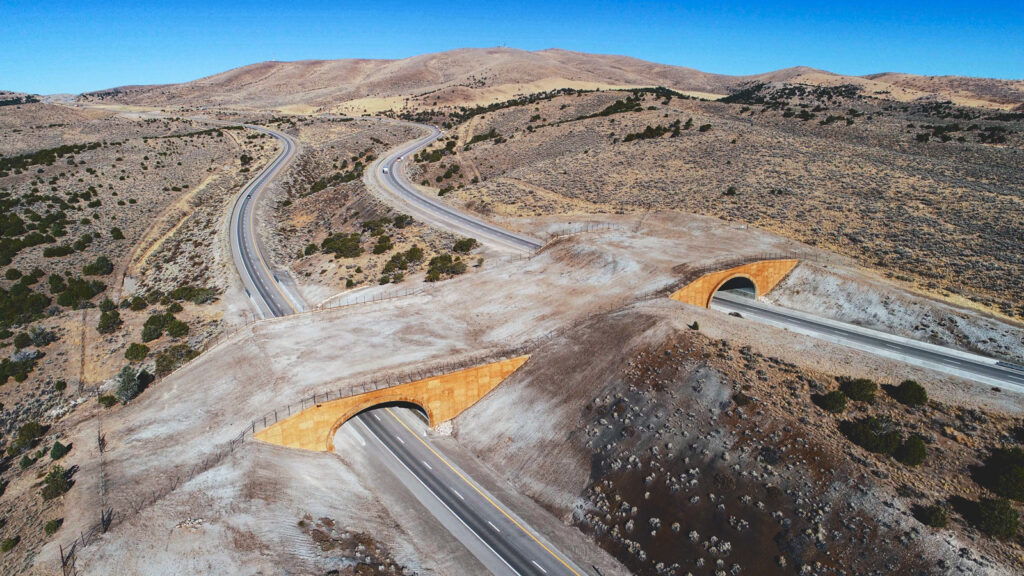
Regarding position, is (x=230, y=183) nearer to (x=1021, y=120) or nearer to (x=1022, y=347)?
(x=1022, y=347)

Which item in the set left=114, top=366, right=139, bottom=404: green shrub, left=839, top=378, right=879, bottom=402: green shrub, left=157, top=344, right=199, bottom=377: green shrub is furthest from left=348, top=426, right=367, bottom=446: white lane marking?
left=839, top=378, right=879, bottom=402: green shrub

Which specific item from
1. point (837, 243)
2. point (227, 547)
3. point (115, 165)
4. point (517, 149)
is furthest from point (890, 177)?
point (115, 165)

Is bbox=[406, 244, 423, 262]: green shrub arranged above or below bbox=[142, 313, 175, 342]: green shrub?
above

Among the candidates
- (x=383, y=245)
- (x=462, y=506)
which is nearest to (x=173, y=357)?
(x=383, y=245)

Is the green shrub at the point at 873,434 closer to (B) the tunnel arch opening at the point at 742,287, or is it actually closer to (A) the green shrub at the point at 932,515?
(A) the green shrub at the point at 932,515

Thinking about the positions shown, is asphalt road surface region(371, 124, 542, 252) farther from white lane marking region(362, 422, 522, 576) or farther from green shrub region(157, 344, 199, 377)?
green shrub region(157, 344, 199, 377)

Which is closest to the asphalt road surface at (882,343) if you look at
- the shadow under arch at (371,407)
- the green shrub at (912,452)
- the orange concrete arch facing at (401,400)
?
the green shrub at (912,452)

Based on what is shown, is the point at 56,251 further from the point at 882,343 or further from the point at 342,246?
the point at 882,343
